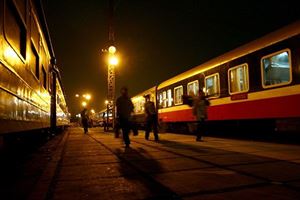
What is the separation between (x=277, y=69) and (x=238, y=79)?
6.31ft

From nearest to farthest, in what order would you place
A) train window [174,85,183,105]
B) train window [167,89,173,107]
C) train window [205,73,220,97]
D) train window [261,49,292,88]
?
train window [261,49,292,88]
train window [205,73,220,97]
train window [174,85,183,105]
train window [167,89,173,107]

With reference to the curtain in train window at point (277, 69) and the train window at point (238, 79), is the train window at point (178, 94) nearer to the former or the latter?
the train window at point (238, 79)

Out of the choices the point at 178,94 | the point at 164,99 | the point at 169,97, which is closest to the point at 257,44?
the point at 178,94

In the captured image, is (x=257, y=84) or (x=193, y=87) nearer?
(x=257, y=84)

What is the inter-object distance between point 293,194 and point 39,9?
720 cm

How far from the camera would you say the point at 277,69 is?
866 centimetres

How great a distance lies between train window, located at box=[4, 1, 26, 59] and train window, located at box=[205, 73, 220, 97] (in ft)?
Answer: 26.4

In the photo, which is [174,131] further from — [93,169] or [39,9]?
[93,169]

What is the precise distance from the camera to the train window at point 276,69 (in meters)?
8.31

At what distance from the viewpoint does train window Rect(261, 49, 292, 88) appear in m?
8.31

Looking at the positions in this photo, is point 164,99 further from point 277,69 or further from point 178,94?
point 277,69

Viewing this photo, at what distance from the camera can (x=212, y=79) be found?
480 inches

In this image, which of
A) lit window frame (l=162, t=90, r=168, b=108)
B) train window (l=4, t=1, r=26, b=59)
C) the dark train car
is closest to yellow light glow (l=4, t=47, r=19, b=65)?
train window (l=4, t=1, r=26, b=59)

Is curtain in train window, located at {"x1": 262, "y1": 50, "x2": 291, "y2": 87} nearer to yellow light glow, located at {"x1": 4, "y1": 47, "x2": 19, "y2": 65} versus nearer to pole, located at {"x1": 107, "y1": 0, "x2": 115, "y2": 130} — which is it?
yellow light glow, located at {"x1": 4, "y1": 47, "x2": 19, "y2": 65}
